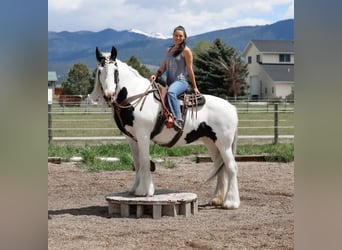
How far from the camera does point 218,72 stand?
128 ft

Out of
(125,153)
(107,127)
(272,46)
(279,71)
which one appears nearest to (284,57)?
(272,46)

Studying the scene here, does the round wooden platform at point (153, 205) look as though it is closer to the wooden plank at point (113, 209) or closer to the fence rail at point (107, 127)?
the wooden plank at point (113, 209)

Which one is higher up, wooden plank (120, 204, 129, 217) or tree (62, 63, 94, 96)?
tree (62, 63, 94, 96)

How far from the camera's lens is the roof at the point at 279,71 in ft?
179

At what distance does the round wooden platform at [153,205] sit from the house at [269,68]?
49.3m

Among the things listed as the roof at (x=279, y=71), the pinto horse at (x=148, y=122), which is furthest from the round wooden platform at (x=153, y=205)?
the roof at (x=279, y=71)

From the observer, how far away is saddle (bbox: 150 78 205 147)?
475cm

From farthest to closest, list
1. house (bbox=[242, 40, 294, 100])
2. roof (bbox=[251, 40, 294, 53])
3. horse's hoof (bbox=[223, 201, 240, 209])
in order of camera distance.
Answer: roof (bbox=[251, 40, 294, 53])
house (bbox=[242, 40, 294, 100])
horse's hoof (bbox=[223, 201, 240, 209])

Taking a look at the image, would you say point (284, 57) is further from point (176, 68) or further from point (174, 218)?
point (174, 218)

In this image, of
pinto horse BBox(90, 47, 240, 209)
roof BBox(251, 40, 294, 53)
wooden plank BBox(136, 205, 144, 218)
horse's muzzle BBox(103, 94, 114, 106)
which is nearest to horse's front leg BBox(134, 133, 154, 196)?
pinto horse BBox(90, 47, 240, 209)

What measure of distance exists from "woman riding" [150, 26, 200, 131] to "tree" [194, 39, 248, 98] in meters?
32.8

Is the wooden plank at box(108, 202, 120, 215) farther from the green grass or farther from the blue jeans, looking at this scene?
the green grass

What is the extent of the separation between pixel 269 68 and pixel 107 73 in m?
57.0
